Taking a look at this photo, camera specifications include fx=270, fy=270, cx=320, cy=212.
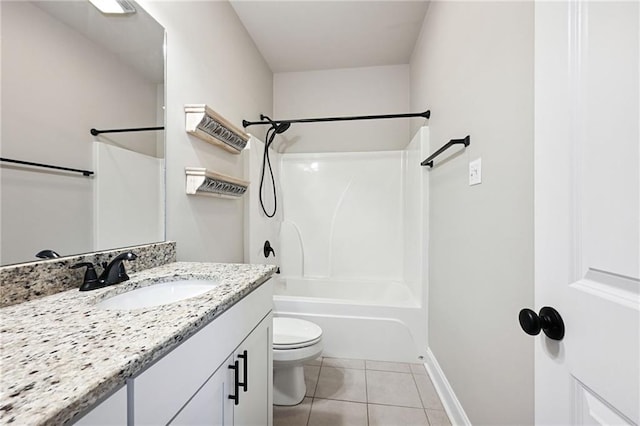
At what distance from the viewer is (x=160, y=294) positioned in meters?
1.04

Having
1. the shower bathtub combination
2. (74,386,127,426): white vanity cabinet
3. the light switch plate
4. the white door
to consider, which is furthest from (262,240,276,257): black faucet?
the white door

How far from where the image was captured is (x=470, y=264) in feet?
4.25

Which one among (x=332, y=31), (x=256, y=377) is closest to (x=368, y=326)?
(x=256, y=377)

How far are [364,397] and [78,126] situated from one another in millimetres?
1971

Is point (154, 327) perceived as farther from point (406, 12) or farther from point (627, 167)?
point (406, 12)

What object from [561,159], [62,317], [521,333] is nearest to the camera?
[561,159]

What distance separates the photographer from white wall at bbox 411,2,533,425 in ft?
2.94

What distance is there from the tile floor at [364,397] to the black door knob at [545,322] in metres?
1.28

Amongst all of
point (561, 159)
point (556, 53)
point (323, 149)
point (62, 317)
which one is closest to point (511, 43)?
point (556, 53)

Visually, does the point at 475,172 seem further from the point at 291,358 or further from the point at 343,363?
the point at 343,363

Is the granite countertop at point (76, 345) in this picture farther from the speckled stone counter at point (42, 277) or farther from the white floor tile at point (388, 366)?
the white floor tile at point (388, 366)

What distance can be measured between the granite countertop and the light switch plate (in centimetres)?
109

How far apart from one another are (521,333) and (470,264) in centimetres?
42

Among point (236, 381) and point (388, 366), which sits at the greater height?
point (236, 381)
